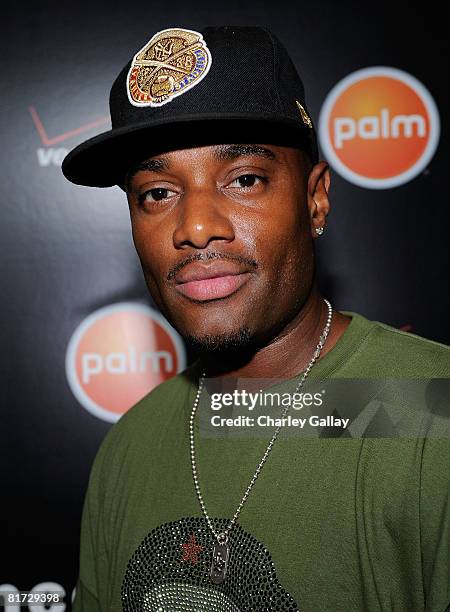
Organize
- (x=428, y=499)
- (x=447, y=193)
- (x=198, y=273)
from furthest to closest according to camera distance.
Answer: (x=447, y=193)
(x=198, y=273)
(x=428, y=499)

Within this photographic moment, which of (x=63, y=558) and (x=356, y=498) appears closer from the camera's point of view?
(x=356, y=498)

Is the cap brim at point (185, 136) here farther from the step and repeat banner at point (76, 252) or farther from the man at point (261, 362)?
the step and repeat banner at point (76, 252)

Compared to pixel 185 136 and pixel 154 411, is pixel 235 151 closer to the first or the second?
pixel 185 136

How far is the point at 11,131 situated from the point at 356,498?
1230 millimetres

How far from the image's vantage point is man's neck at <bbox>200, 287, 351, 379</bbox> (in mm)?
1015

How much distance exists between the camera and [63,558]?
171 cm

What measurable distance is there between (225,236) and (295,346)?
0.21 m

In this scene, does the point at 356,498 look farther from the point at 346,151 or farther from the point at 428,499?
the point at 346,151

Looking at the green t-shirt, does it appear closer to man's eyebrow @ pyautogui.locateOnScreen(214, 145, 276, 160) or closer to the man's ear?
the man's ear

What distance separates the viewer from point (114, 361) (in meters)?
1.71

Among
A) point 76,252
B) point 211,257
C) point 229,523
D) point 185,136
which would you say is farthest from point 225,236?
point 76,252

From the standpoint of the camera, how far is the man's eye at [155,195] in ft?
3.13

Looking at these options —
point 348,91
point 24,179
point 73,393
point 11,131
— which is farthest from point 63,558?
point 348,91

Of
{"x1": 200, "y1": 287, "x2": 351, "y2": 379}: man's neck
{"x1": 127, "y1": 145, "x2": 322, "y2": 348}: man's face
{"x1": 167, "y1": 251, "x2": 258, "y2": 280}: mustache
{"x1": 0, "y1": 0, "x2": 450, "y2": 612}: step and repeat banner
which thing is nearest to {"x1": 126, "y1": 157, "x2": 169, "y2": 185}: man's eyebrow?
{"x1": 127, "y1": 145, "x2": 322, "y2": 348}: man's face
